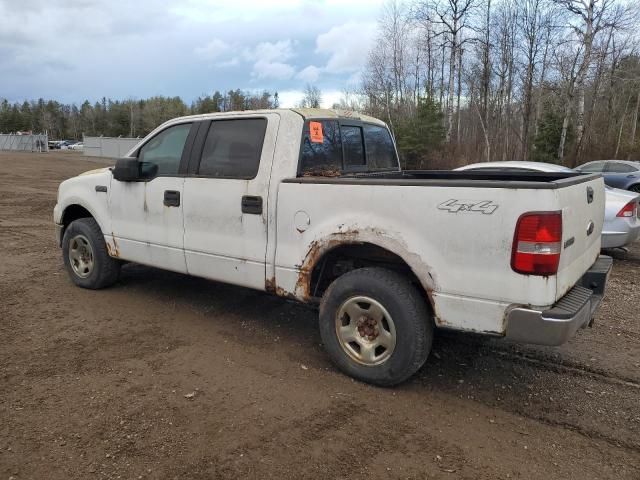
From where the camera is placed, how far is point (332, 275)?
4.21 m

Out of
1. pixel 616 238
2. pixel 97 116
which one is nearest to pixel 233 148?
pixel 616 238

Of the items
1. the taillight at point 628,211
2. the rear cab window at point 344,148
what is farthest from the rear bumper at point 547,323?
the taillight at point 628,211

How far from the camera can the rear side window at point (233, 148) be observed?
4.31 meters

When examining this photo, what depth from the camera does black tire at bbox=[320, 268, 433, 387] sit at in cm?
342

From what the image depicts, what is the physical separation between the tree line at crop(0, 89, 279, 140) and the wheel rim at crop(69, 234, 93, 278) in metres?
94.9

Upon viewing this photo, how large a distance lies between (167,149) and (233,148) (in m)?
0.92

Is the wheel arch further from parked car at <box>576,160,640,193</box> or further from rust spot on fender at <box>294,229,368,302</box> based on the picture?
parked car at <box>576,160,640,193</box>

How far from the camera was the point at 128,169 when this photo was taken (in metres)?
5.02

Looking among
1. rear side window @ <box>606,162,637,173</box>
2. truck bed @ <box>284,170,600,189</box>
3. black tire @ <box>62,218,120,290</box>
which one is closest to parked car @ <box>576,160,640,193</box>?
Answer: rear side window @ <box>606,162,637,173</box>

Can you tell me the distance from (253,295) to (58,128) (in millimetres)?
135415

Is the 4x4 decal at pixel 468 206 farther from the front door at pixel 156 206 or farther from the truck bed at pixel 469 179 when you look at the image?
the front door at pixel 156 206

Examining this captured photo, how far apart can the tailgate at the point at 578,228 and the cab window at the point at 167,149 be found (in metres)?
3.39

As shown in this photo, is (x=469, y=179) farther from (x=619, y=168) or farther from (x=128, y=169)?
(x=619, y=168)

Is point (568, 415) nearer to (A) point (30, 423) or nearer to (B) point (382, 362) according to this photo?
(B) point (382, 362)
